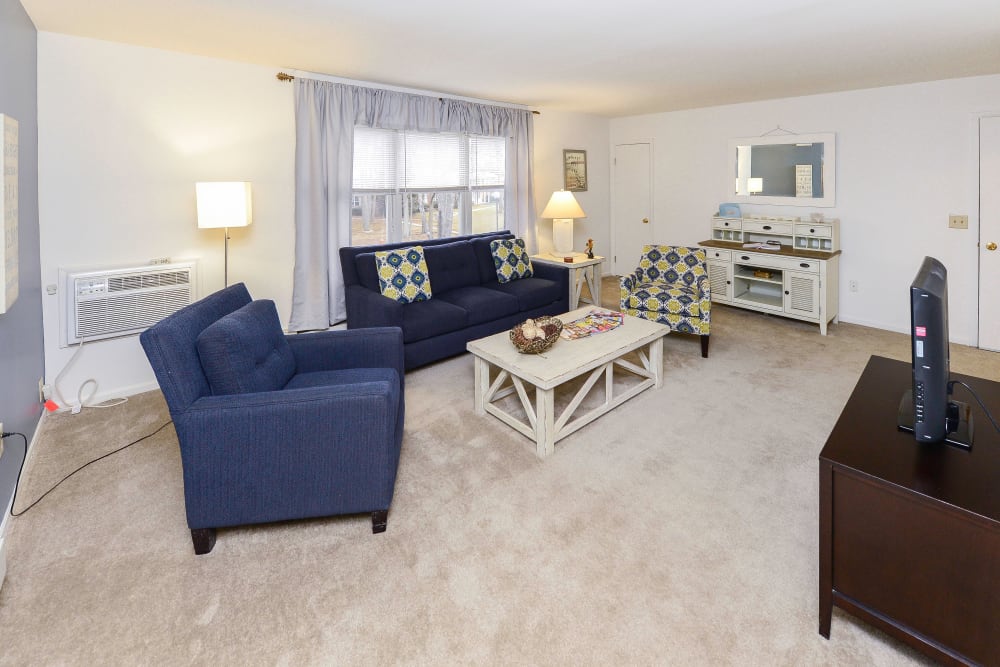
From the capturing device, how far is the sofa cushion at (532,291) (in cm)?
440

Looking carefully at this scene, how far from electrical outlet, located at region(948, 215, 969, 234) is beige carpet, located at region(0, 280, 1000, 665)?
8.56 ft

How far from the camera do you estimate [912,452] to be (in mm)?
1357

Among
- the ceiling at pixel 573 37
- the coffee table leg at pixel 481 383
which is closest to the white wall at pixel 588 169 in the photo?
the ceiling at pixel 573 37

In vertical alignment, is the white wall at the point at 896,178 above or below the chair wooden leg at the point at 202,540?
above

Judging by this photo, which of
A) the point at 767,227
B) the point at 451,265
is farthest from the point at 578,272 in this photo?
the point at 767,227

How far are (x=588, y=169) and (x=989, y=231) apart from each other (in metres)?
3.83

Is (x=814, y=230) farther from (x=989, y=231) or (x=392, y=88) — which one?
(x=392, y=88)

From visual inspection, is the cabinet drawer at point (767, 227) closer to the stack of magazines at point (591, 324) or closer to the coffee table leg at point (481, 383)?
the stack of magazines at point (591, 324)

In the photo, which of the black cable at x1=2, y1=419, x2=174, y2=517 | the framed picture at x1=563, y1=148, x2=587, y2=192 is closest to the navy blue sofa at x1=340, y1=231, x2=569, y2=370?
the black cable at x1=2, y1=419, x2=174, y2=517

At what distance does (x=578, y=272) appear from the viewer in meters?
4.92

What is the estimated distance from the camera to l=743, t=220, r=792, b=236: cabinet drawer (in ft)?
16.3

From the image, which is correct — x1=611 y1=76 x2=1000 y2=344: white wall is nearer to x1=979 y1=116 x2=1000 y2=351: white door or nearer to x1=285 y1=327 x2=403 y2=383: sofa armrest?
x1=979 y1=116 x2=1000 y2=351: white door

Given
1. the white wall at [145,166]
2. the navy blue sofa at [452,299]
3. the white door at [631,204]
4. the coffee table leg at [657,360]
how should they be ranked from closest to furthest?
the white wall at [145,166]
the coffee table leg at [657,360]
the navy blue sofa at [452,299]
the white door at [631,204]

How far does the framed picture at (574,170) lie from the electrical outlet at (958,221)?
3.53 metres
